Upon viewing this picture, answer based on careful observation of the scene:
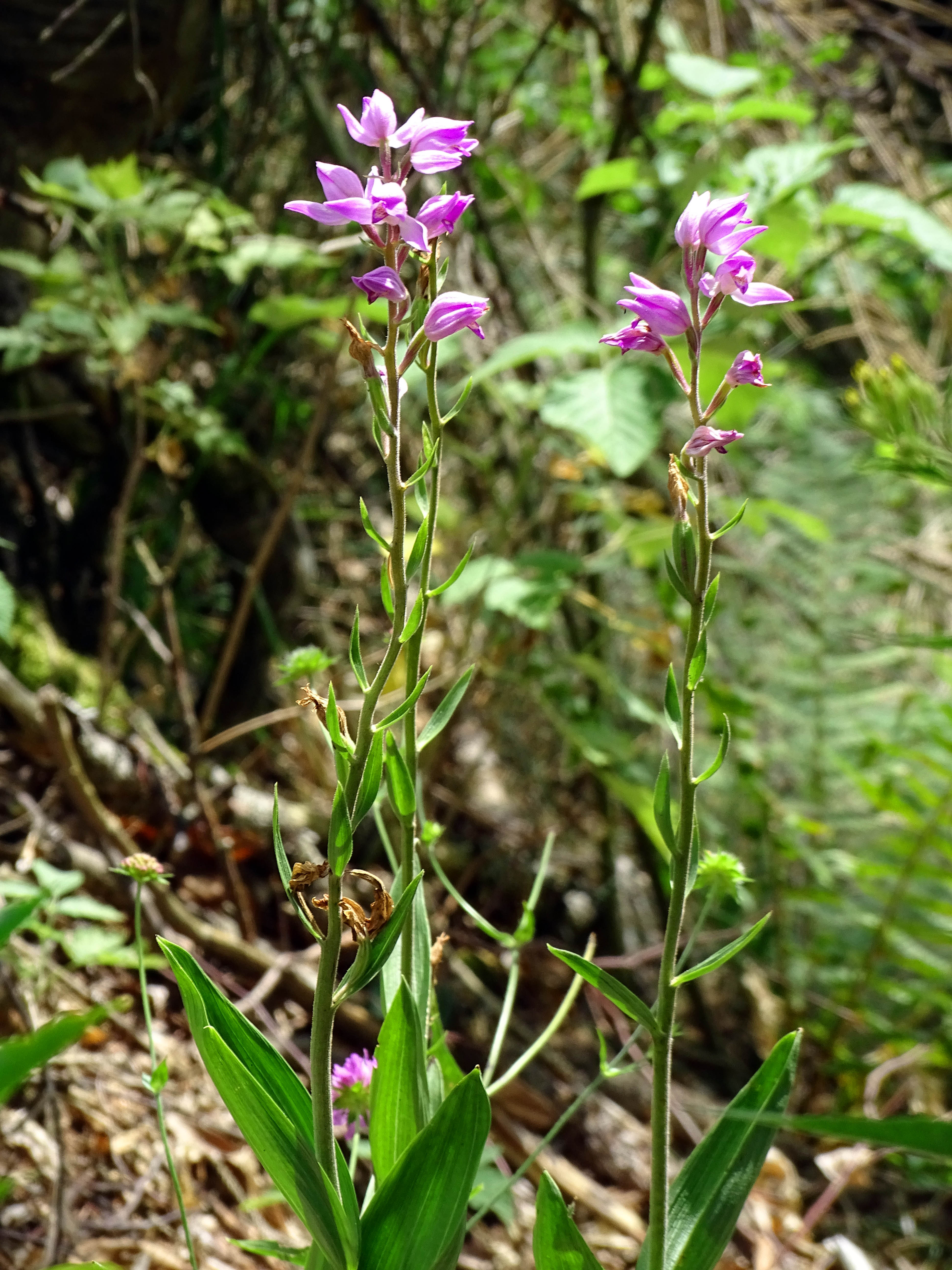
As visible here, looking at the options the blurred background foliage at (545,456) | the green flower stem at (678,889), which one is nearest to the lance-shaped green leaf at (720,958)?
the green flower stem at (678,889)

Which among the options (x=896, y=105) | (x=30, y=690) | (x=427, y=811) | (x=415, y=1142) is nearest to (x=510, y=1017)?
(x=427, y=811)

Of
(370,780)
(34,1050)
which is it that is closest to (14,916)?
(34,1050)

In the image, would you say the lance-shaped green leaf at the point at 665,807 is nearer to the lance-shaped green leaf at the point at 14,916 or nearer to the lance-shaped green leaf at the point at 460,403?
the lance-shaped green leaf at the point at 460,403

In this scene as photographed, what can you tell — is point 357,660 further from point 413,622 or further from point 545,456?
point 545,456

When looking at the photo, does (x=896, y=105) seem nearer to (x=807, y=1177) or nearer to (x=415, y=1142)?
(x=807, y=1177)

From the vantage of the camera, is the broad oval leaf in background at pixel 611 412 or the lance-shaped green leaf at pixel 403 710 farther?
the broad oval leaf in background at pixel 611 412

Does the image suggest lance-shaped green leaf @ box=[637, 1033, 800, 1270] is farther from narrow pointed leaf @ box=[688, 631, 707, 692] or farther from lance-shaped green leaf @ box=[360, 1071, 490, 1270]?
narrow pointed leaf @ box=[688, 631, 707, 692]

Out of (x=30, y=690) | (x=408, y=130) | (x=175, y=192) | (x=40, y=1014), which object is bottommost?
(x=40, y=1014)
